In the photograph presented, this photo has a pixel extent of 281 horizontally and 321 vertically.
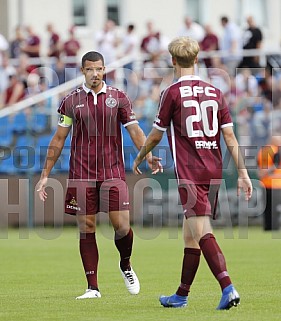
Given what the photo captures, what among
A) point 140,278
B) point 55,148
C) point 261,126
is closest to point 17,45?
point 261,126

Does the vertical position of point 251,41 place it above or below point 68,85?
above

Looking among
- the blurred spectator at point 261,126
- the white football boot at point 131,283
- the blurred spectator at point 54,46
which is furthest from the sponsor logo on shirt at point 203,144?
the blurred spectator at point 54,46

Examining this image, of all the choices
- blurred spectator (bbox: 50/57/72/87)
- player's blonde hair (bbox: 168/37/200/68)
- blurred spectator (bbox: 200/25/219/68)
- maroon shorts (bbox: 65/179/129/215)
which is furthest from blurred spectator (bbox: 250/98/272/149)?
player's blonde hair (bbox: 168/37/200/68)

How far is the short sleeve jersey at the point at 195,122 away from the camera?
929cm

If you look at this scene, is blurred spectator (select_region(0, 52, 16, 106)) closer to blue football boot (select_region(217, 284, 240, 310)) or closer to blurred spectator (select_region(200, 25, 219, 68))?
blurred spectator (select_region(200, 25, 219, 68))

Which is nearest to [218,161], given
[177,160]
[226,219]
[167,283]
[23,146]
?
[177,160]

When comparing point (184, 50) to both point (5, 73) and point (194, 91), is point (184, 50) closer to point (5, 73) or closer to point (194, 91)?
point (194, 91)

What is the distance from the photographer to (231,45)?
80.4 ft

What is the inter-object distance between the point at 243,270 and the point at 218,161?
14.2ft

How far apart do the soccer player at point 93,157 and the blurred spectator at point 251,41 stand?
43.3 ft

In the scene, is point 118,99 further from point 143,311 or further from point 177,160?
point 143,311

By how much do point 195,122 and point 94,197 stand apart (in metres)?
1.94

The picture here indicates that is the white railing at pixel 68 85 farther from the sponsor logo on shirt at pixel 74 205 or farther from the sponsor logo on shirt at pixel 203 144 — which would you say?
the sponsor logo on shirt at pixel 203 144

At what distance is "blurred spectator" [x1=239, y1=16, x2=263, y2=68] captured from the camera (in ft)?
78.1
